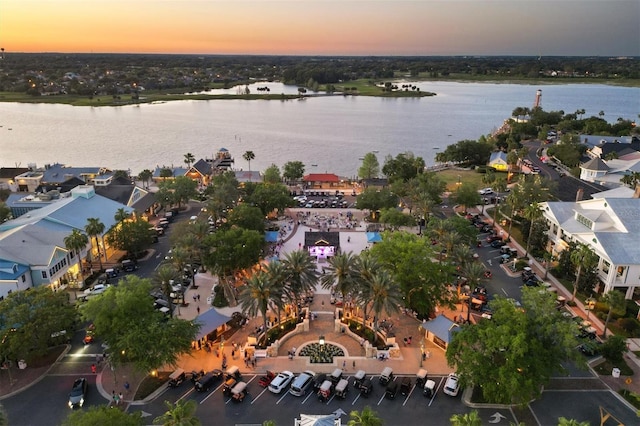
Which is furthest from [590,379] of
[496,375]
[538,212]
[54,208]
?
[54,208]

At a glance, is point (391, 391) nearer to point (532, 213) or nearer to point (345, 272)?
point (345, 272)

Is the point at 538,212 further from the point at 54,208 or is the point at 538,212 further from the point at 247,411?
the point at 54,208

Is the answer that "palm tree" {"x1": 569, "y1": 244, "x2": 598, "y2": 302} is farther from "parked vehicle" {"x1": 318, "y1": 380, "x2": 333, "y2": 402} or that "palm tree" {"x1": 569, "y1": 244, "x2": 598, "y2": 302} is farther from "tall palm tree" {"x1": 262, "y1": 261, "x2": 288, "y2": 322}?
"tall palm tree" {"x1": 262, "y1": 261, "x2": 288, "y2": 322}

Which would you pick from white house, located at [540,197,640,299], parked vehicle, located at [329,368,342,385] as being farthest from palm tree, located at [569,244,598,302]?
parked vehicle, located at [329,368,342,385]

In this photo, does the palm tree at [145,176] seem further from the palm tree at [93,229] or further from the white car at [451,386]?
the white car at [451,386]

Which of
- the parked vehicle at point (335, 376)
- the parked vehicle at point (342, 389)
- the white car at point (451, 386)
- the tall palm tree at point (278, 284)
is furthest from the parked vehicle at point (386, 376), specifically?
the tall palm tree at point (278, 284)
